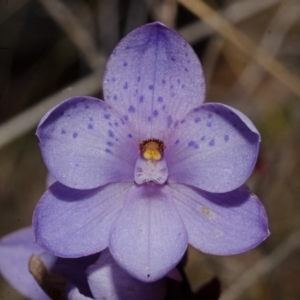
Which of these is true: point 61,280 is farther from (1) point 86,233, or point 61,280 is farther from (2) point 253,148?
(2) point 253,148

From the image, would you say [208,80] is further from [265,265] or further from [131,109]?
[131,109]

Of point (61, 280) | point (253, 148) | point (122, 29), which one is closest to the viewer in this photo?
point (253, 148)

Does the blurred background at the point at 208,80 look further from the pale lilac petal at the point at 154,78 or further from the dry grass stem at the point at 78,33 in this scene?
the pale lilac petal at the point at 154,78

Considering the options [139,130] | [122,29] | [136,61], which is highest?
[136,61]

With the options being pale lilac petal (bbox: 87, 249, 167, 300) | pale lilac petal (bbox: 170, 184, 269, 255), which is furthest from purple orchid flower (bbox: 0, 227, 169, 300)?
pale lilac petal (bbox: 170, 184, 269, 255)

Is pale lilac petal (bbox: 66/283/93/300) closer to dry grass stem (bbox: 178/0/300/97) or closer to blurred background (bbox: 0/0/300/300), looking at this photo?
blurred background (bbox: 0/0/300/300)

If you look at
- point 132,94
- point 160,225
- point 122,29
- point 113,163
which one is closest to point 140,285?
point 160,225

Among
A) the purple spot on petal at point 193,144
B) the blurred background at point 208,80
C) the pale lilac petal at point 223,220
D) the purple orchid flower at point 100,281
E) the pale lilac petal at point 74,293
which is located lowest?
the blurred background at point 208,80

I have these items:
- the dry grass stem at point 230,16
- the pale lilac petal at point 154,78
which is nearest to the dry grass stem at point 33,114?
the dry grass stem at point 230,16
